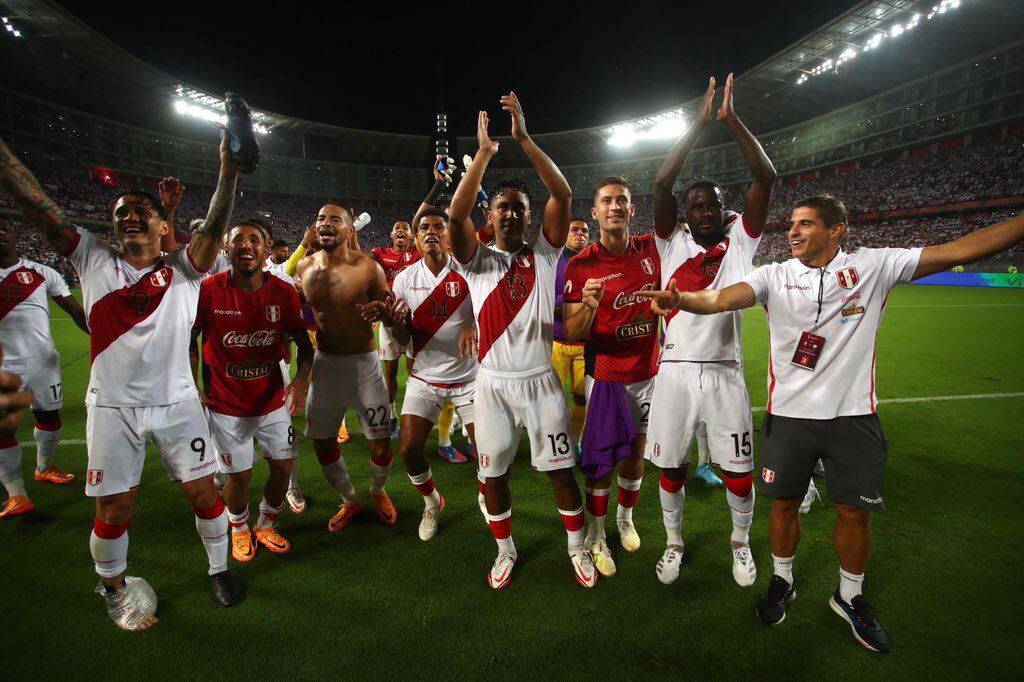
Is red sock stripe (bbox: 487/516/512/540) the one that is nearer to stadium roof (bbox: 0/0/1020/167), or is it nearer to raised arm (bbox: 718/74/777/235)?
raised arm (bbox: 718/74/777/235)

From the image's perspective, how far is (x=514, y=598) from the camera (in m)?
3.09

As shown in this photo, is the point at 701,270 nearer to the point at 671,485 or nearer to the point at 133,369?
the point at 671,485

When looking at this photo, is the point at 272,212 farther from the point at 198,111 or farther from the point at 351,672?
the point at 351,672

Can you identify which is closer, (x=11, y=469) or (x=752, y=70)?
(x=11, y=469)

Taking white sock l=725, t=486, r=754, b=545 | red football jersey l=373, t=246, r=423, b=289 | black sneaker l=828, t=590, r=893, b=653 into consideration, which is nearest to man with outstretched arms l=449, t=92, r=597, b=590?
white sock l=725, t=486, r=754, b=545

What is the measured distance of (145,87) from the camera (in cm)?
3291

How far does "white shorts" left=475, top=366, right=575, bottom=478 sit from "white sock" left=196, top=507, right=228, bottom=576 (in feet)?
6.01

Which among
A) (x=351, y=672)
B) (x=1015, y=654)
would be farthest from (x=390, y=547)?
(x=1015, y=654)

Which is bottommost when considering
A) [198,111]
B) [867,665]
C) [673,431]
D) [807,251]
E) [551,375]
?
[867,665]

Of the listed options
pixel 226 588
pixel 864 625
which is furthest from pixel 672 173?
pixel 226 588

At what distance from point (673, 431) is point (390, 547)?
237 centimetres

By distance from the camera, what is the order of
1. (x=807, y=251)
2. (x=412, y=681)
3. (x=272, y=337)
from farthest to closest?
(x=272, y=337), (x=807, y=251), (x=412, y=681)

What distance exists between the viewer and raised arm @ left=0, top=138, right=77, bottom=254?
2514 millimetres

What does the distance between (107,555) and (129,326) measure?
4.72ft
